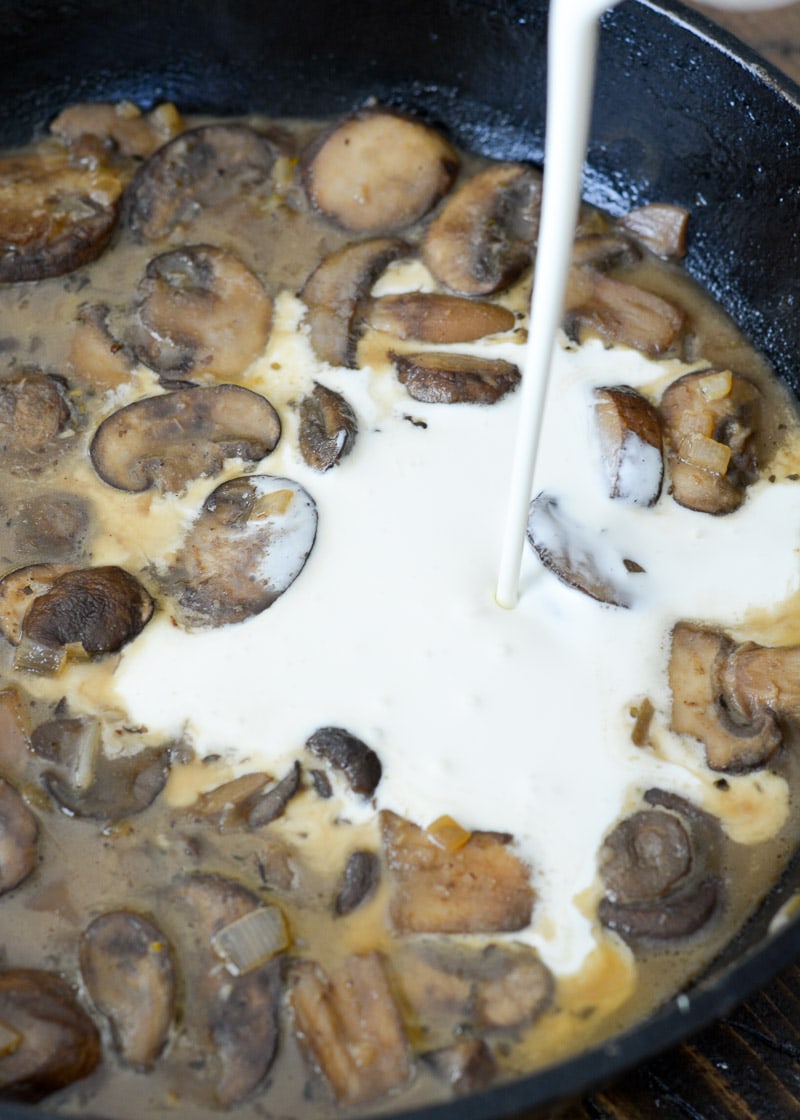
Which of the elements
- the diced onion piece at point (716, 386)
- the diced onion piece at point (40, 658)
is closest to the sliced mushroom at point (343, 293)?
the diced onion piece at point (716, 386)

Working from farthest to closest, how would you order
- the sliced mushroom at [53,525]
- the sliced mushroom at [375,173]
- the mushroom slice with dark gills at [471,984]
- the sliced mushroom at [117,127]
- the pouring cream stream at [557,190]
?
the sliced mushroom at [117,127], the sliced mushroom at [375,173], the sliced mushroom at [53,525], the mushroom slice with dark gills at [471,984], the pouring cream stream at [557,190]

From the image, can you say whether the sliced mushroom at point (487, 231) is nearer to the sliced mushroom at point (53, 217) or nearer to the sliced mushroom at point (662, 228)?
the sliced mushroom at point (662, 228)

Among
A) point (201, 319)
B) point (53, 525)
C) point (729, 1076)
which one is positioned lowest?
point (729, 1076)

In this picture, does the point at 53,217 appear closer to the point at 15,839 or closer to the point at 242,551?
the point at 242,551

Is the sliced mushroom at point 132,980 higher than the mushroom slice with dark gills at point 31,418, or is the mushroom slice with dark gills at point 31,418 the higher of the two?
the mushroom slice with dark gills at point 31,418

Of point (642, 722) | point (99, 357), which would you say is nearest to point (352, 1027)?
point (642, 722)

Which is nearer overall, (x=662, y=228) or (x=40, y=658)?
(x=40, y=658)
